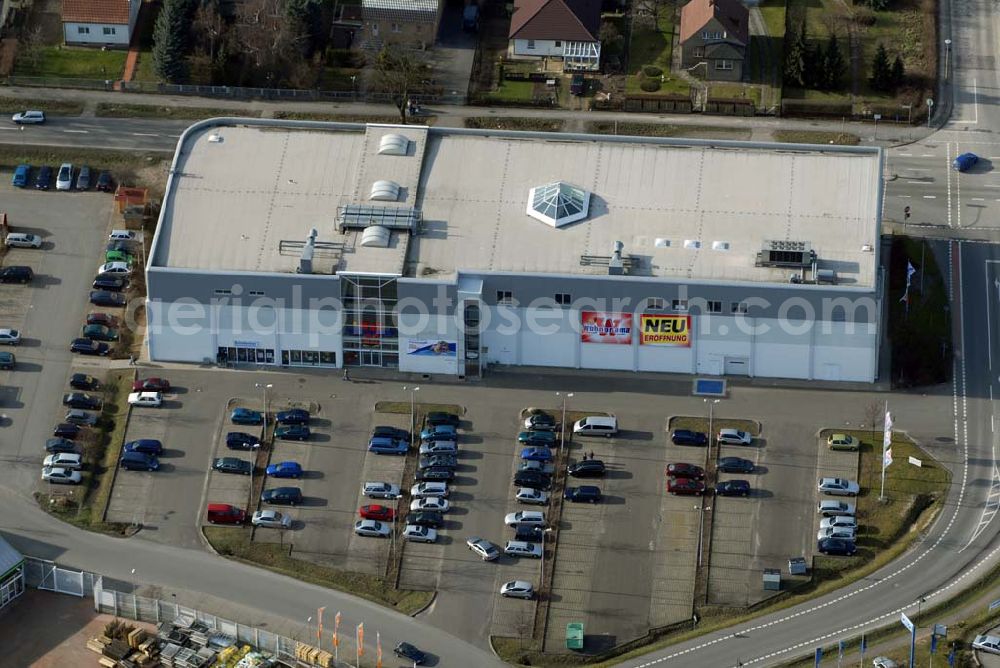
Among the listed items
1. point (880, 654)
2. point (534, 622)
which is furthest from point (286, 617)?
point (880, 654)

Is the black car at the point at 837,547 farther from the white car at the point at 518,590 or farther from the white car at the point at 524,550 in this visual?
the white car at the point at 518,590

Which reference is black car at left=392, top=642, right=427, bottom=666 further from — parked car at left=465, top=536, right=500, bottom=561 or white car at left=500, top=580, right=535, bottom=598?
parked car at left=465, top=536, right=500, bottom=561

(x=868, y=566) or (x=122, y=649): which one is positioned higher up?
(x=868, y=566)

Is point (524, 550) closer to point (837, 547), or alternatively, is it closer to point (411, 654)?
point (411, 654)

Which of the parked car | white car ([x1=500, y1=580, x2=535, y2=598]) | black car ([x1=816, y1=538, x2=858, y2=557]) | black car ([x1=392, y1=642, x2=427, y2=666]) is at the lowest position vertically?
black car ([x1=392, y1=642, x2=427, y2=666])

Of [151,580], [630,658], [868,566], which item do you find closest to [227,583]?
[151,580]

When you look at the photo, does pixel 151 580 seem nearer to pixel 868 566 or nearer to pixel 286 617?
pixel 286 617

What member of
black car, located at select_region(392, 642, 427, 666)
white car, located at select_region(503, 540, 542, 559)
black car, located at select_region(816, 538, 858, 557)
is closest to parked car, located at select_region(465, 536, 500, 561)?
white car, located at select_region(503, 540, 542, 559)
